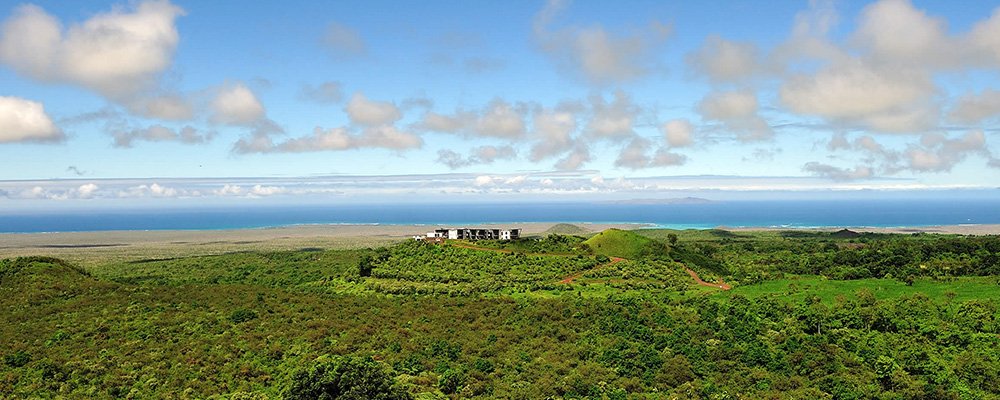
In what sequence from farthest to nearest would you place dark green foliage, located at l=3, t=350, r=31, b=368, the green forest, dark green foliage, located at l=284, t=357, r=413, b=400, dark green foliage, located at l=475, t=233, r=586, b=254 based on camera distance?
dark green foliage, located at l=475, t=233, r=586, b=254, dark green foliage, located at l=3, t=350, r=31, b=368, the green forest, dark green foliage, located at l=284, t=357, r=413, b=400

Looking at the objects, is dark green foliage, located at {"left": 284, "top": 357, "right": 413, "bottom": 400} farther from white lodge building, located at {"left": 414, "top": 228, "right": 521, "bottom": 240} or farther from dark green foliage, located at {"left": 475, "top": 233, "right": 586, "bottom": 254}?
white lodge building, located at {"left": 414, "top": 228, "right": 521, "bottom": 240}

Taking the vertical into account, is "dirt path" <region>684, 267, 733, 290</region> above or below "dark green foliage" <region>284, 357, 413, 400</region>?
above

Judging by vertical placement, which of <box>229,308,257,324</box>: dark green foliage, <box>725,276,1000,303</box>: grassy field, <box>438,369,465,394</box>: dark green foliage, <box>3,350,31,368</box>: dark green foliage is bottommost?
<box>438,369,465,394</box>: dark green foliage

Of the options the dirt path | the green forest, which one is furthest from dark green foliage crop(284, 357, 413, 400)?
the dirt path

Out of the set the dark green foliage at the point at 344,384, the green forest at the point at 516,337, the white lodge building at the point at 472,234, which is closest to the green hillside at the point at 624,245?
the green forest at the point at 516,337

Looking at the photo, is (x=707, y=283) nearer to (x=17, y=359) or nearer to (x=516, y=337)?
(x=516, y=337)

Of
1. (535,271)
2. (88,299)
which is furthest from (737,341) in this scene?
(88,299)
